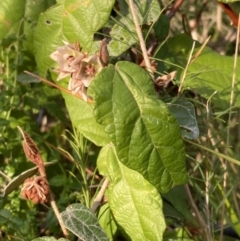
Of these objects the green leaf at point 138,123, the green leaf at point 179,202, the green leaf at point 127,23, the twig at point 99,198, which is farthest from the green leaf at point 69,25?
the green leaf at point 179,202

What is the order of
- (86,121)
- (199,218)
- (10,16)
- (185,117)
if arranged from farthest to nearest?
(10,16), (199,218), (86,121), (185,117)

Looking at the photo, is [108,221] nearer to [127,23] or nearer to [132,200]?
[132,200]

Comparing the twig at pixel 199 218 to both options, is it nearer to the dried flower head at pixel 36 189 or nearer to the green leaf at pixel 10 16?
the dried flower head at pixel 36 189

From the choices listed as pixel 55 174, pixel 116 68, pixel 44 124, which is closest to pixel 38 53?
pixel 116 68

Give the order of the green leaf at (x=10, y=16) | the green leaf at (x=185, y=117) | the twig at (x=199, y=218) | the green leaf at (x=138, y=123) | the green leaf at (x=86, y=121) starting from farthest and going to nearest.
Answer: the green leaf at (x=10, y=16)
the twig at (x=199, y=218)
the green leaf at (x=86, y=121)
the green leaf at (x=185, y=117)
the green leaf at (x=138, y=123)

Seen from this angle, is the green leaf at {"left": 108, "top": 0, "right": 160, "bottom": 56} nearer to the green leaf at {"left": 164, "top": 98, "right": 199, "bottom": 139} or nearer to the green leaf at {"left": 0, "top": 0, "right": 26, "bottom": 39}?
the green leaf at {"left": 164, "top": 98, "right": 199, "bottom": 139}

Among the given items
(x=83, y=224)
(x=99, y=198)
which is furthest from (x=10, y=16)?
(x=83, y=224)
